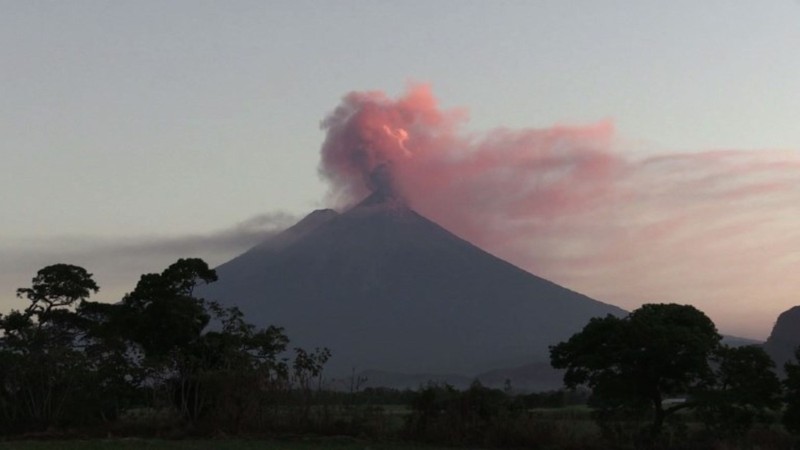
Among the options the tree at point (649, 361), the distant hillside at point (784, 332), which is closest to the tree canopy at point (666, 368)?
the tree at point (649, 361)

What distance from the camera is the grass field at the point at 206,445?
92.2 ft

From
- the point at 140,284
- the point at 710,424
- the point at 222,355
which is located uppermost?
the point at 140,284

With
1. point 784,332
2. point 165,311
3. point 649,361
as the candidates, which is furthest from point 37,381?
point 784,332

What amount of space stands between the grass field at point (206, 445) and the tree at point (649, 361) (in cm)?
533

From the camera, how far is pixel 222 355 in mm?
36156

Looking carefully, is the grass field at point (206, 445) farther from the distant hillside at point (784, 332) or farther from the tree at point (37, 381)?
the distant hillside at point (784, 332)

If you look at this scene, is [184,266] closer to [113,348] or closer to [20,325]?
[113,348]

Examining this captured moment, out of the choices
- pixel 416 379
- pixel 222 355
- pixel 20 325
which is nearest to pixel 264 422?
pixel 222 355

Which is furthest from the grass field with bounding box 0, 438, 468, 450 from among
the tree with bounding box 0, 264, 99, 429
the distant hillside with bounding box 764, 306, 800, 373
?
the distant hillside with bounding box 764, 306, 800, 373

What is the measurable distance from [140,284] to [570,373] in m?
18.2

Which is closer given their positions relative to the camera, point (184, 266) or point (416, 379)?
point (184, 266)

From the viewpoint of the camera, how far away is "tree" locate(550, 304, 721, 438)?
29.0 m

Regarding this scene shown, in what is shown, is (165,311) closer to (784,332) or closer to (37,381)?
(37,381)

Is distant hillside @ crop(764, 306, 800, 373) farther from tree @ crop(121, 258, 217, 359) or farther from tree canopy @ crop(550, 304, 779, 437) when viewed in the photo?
tree canopy @ crop(550, 304, 779, 437)
